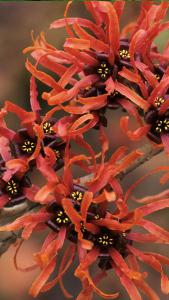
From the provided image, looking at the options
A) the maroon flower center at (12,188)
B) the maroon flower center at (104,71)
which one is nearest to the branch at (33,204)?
the maroon flower center at (12,188)

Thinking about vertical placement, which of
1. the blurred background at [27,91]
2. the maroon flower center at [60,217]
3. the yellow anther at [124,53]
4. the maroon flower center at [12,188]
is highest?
the yellow anther at [124,53]

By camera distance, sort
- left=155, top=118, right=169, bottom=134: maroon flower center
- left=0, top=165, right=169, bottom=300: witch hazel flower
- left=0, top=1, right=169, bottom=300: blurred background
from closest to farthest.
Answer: left=0, top=165, right=169, bottom=300: witch hazel flower < left=155, top=118, right=169, bottom=134: maroon flower center < left=0, top=1, right=169, bottom=300: blurred background

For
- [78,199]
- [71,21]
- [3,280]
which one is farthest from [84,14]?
[78,199]

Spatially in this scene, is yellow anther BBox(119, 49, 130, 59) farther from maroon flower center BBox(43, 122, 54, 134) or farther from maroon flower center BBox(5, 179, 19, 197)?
maroon flower center BBox(5, 179, 19, 197)

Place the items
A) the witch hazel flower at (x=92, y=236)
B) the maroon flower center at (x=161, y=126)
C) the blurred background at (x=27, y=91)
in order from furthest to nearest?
the blurred background at (x=27, y=91) < the maroon flower center at (x=161, y=126) < the witch hazel flower at (x=92, y=236)

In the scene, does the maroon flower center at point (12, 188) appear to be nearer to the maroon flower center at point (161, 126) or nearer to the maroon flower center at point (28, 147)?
the maroon flower center at point (28, 147)

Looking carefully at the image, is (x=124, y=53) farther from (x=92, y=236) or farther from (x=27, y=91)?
(x=27, y=91)

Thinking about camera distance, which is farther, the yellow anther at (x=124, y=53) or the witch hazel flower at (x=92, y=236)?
the yellow anther at (x=124, y=53)

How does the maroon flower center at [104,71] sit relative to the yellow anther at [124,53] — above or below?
below

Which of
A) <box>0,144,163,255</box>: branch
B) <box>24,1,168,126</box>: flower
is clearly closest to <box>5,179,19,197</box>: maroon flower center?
<box>0,144,163,255</box>: branch

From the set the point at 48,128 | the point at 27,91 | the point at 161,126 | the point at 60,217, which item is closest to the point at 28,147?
the point at 48,128

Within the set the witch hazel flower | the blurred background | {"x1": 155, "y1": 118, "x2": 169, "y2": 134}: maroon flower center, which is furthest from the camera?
the blurred background
